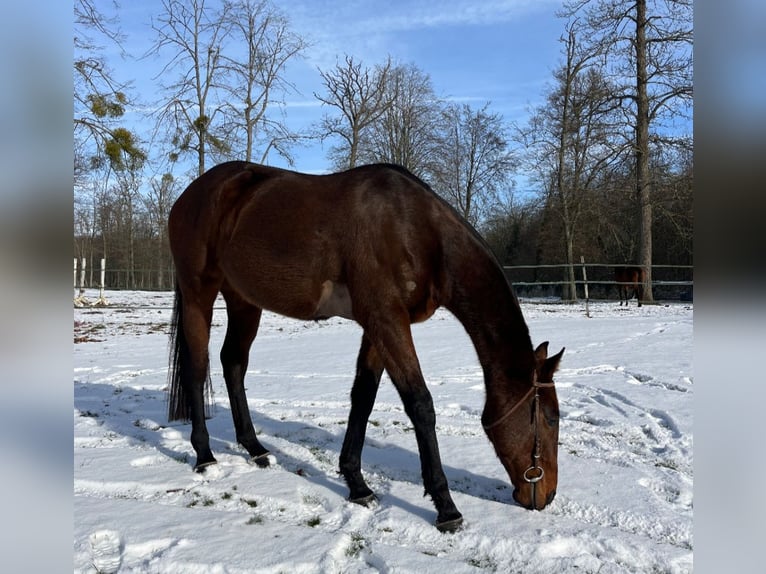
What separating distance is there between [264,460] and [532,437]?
1.86 meters

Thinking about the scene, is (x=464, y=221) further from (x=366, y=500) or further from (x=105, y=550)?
(x=105, y=550)

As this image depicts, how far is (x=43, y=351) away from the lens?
2.86 feet

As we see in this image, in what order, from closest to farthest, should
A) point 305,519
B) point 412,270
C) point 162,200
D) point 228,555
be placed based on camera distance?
point 228,555 < point 305,519 < point 412,270 < point 162,200

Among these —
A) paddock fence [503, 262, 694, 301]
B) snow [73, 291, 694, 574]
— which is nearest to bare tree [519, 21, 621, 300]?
paddock fence [503, 262, 694, 301]

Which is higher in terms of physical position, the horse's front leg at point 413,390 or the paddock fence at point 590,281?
the paddock fence at point 590,281

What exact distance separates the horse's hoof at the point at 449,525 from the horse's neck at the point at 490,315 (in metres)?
0.70

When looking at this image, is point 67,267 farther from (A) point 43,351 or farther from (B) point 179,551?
(B) point 179,551

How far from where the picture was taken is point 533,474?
8.68 ft

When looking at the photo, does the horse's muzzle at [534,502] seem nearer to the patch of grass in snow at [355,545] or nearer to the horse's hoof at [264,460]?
the patch of grass in snow at [355,545]

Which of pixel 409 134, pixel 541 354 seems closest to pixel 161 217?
pixel 409 134

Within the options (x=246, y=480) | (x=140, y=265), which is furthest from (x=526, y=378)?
(x=140, y=265)

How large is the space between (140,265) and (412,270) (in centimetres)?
3671

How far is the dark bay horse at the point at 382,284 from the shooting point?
8.77 feet

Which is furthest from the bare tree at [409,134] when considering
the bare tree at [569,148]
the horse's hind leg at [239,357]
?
the horse's hind leg at [239,357]
